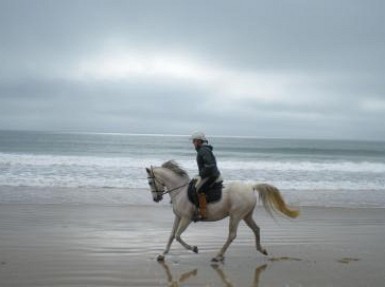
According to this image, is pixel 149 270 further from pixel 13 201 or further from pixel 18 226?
pixel 13 201

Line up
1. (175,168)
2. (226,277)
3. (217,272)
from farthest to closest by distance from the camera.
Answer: (175,168)
(217,272)
(226,277)

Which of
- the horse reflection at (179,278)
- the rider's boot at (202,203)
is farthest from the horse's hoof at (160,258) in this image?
the rider's boot at (202,203)

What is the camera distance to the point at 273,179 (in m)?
24.6

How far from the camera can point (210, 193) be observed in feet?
26.7

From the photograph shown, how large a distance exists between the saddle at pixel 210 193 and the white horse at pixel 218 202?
0.07 metres

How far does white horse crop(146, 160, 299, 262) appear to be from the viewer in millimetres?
8156

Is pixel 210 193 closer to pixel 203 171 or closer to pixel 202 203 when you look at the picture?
pixel 202 203

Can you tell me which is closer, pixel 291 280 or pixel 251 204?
pixel 291 280

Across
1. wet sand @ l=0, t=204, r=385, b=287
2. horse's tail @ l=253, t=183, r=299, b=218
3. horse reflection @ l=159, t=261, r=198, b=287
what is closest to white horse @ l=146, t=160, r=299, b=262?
horse's tail @ l=253, t=183, r=299, b=218

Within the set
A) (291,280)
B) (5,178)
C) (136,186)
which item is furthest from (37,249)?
(5,178)

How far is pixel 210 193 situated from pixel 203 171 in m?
0.46

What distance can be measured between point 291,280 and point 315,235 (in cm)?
439

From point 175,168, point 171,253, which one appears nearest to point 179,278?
point 171,253

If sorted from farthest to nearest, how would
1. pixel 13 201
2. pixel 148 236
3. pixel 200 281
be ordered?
pixel 13 201, pixel 148 236, pixel 200 281
